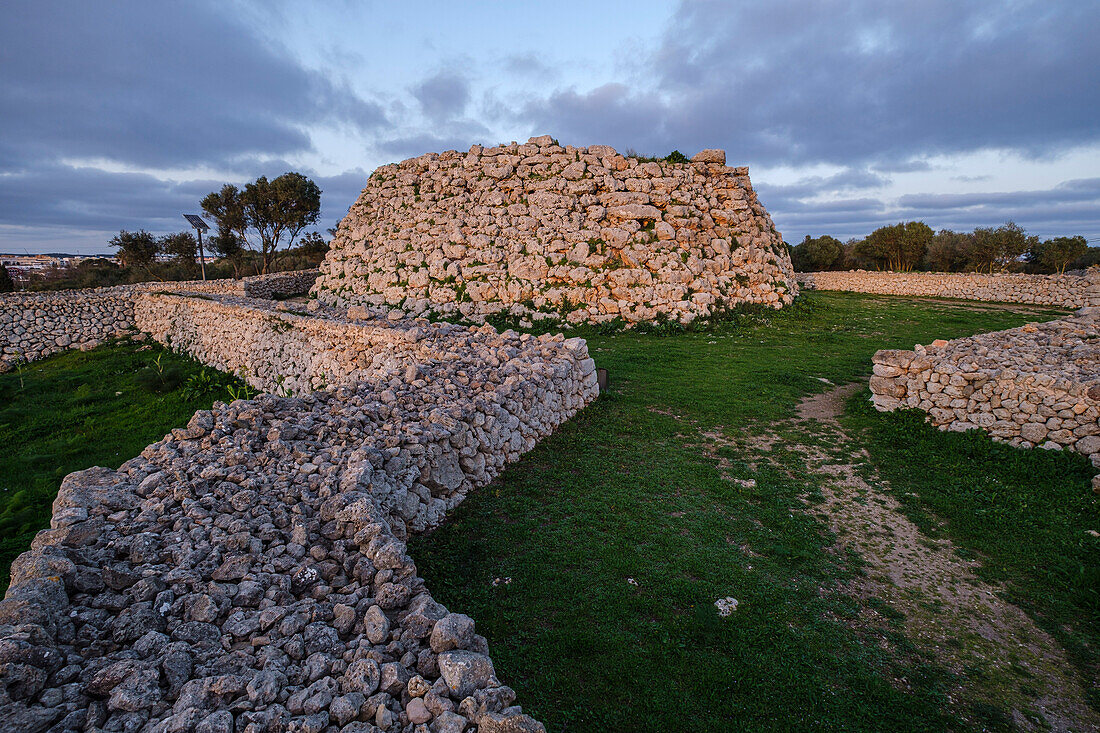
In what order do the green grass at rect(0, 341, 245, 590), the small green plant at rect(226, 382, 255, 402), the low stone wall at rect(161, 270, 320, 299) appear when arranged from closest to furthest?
1. the green grass at rect(0, 341, 245, 590)
2. the small green plant at rect(226, 382, 255, 402)
3. the low stone wall at rect(161, 270, 320, 299)

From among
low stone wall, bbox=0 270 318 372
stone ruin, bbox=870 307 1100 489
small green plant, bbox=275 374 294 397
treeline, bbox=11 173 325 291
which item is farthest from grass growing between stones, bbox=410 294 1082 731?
treeline, bbox=11 173 325 291

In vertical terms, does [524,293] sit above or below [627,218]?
below

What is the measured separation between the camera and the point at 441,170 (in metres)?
19.7

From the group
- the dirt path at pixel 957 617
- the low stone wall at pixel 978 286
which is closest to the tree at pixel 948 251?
the low stone wall at pixel 978 286

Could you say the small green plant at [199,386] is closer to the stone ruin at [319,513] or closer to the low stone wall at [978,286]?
the stone ruin at [319,513]

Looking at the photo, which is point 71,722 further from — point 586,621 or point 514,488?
point 514,488

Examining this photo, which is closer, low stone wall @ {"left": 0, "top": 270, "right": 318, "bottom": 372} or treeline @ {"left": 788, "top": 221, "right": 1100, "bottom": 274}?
low stone wall @ {"left": 0, "top": 270, "right": 318, "bottom": 372}

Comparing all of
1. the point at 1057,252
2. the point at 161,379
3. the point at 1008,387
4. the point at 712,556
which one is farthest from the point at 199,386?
the point at 1057,252

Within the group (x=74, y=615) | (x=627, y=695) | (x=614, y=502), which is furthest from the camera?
(x=614, y=502)

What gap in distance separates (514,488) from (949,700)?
13.3ft

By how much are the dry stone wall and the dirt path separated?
34.0 feet

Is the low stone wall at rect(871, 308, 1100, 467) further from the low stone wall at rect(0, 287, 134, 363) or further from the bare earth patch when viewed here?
the low stone wall at rect(0, 287, 134, 363)

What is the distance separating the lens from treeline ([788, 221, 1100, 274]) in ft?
109

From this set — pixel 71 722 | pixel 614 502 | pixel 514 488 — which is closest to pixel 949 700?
pixel 614 502
